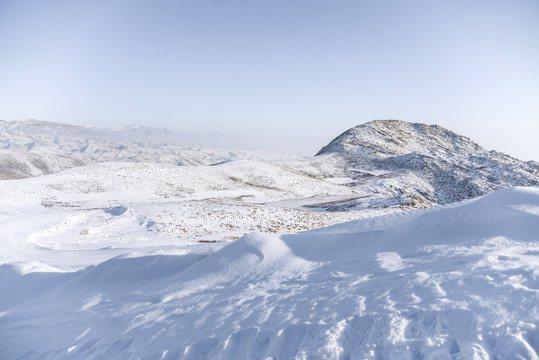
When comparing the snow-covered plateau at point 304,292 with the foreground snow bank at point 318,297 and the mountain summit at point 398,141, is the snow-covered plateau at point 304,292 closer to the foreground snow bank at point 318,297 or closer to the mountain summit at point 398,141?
the foreground snow bank at point 318,297

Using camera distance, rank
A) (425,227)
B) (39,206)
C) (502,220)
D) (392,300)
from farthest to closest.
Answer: (39,206) < (425,227) < (502,220) < (392,300)

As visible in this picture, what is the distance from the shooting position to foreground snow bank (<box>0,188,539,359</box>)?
11.7 feet

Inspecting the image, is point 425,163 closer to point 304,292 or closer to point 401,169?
point 401,169

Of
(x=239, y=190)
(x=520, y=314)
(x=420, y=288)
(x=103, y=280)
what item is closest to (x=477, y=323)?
(x=520, y=314)

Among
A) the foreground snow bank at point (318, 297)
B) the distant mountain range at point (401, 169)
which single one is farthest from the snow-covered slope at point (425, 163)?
the foreground snow bank at point (318, 297)

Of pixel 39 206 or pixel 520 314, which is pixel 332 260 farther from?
pixel 39 206

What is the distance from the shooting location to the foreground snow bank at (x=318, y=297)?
11.7 ft

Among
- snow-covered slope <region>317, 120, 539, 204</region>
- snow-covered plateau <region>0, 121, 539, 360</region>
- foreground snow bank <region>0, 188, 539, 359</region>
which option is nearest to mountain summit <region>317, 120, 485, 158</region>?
snow-covered slope <region>317, 120, 539, 204</region>

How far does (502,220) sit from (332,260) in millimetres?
3693

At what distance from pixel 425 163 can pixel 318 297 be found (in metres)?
53.9

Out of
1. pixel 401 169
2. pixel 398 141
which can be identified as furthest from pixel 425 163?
pixel 398 141

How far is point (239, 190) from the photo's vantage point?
37375 millimetres

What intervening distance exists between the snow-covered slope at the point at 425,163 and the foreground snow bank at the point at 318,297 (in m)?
23.2

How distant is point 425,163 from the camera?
51688 millimetres
